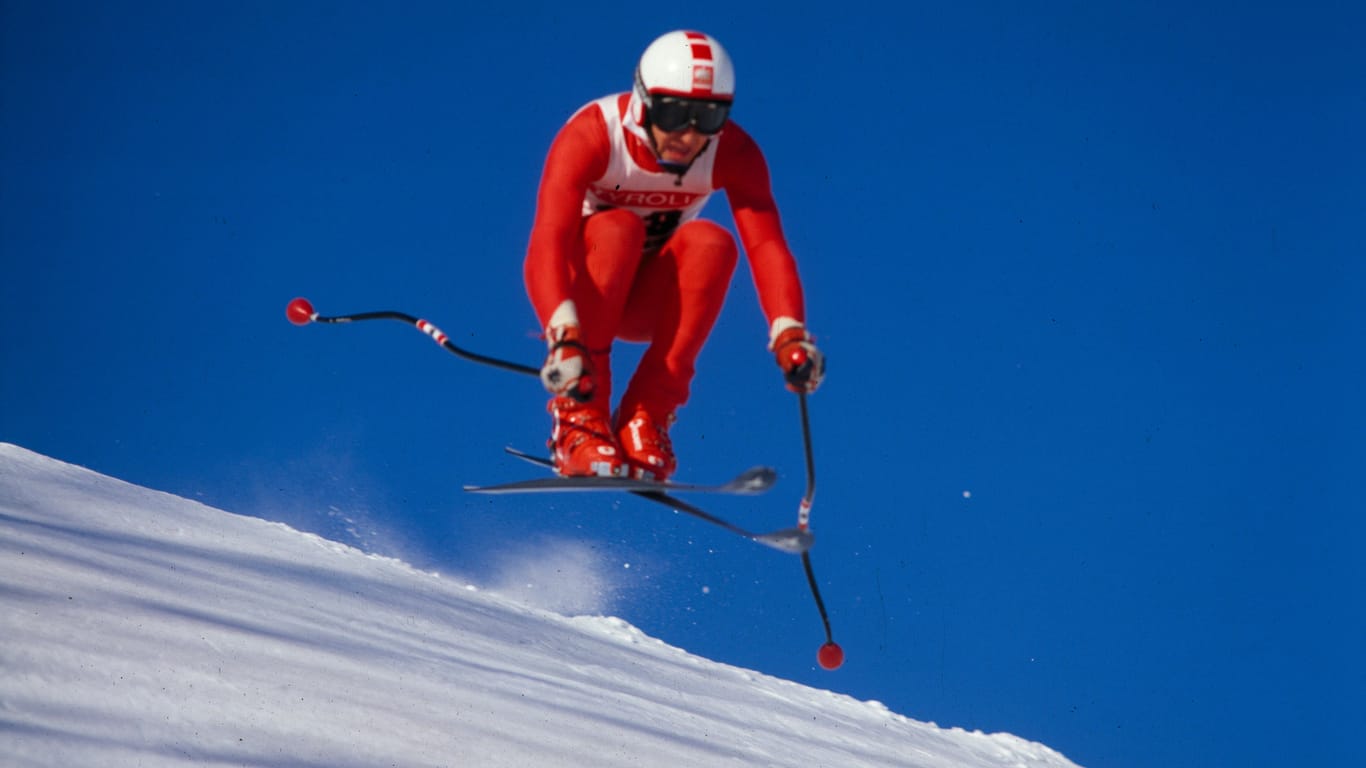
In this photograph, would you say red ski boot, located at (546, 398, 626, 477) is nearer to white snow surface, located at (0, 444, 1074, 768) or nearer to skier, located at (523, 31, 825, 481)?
skier, located at (523, 31, 825, 481)

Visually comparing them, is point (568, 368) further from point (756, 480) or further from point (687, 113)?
point (687, 113)

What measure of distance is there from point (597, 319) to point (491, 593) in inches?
218

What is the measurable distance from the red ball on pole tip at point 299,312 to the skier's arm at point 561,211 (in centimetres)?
104

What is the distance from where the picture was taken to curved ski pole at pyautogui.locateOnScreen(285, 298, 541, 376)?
15.2 ft

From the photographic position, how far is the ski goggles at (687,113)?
439 cm

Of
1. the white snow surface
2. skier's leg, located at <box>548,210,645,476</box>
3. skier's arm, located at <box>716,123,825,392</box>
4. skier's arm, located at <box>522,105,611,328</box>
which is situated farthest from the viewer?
skier's leg, located at <box>548,210,645,476</box>

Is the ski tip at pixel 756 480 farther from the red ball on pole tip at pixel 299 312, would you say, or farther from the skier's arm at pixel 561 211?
the red ball on pole tip at pixel 299 312

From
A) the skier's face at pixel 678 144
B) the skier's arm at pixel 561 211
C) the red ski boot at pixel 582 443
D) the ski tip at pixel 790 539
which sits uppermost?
the skier's face at pixel 678 144

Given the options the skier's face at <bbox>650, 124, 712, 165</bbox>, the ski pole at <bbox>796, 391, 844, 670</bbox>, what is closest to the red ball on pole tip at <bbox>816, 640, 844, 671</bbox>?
the ski pole at <bbox>796, 391, 844, 670</bbox>

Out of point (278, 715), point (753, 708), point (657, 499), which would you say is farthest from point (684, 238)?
point (753, 708)

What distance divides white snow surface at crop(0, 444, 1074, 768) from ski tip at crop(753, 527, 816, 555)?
1.35 meters

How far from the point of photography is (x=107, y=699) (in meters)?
4.26

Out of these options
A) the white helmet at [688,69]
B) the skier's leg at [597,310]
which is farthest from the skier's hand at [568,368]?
the white helmet at [688,69]

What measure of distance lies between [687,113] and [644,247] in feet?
2.34
